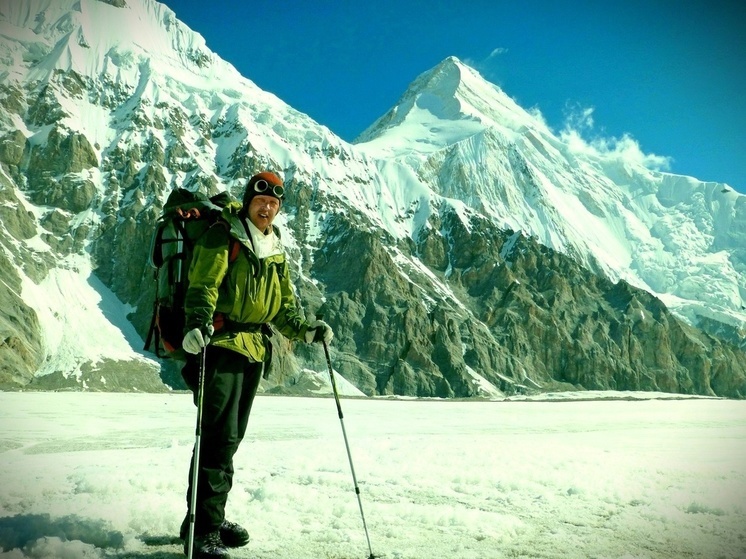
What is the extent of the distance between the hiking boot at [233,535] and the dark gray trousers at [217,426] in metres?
0.12

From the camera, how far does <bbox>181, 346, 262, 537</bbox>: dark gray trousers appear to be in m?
4.78

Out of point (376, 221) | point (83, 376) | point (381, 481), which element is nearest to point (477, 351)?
point (376, 221)

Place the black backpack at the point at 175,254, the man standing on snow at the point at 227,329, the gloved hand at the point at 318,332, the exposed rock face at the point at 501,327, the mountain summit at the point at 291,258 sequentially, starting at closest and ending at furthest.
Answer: the man standing on snow at the point at 227,329 → the black backpack at the point at 175,254 → the gloved hand at the point at 318,332 → the mountain summit at the point at 291,258 → the exposed rock face at the point at 501,327

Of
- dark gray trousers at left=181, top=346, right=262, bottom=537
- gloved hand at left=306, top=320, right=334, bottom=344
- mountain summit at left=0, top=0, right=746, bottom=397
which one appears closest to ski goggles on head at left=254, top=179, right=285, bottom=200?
gloved hand at left=306, top=320, right=334, bottom=344

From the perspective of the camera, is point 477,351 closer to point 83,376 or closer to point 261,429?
point 83,376

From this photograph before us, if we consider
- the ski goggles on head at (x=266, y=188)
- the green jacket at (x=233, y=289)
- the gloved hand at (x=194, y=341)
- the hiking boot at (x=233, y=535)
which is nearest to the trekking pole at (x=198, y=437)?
the gloved hand at (x=194, y=341)

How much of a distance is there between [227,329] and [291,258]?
11467cm

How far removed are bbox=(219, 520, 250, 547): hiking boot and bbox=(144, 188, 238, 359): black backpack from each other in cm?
139

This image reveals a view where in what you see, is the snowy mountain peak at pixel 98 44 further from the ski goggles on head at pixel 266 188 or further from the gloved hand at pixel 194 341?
the gloved hand at pixel 194 341

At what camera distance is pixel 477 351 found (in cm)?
11094

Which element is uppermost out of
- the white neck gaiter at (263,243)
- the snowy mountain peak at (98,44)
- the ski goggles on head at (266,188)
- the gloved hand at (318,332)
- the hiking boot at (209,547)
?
the snowy mountain peak at (98,44)

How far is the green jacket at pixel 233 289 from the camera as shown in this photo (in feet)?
15.6

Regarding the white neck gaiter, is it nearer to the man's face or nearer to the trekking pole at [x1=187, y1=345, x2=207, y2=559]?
the man's face

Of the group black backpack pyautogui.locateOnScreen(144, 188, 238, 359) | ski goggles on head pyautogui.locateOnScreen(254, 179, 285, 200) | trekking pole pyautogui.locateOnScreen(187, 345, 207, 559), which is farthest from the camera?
ski goggles on head pyautogui.locateOnScreen(254, 179, 285, 200)
